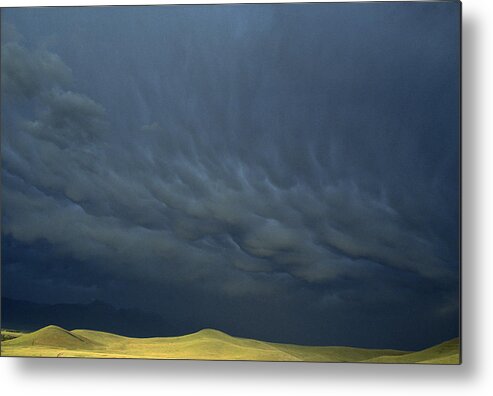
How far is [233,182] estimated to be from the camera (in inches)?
147

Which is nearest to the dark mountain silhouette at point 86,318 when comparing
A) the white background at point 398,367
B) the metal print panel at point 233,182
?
the metal print panel at point 233,182

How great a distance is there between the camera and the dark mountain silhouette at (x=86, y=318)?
148 inches

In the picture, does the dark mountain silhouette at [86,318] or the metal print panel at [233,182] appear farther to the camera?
the dark mountain silhouette at [86,318]

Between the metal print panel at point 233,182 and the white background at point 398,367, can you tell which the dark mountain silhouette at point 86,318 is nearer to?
the metal print panel at point 233,182

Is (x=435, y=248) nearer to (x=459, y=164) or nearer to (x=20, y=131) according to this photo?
(x=459, y=164)

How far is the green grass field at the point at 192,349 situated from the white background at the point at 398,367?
3.9 inches

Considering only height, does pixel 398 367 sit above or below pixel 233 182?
below

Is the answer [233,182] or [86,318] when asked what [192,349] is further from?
[233,182]

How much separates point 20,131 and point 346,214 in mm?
1334

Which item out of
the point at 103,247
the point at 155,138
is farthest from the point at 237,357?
the point at 155,138

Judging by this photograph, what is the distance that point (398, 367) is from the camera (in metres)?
3.74

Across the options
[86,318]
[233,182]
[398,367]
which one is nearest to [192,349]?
[86,318]

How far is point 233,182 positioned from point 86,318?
80cm

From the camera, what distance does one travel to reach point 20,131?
3.80 metres
